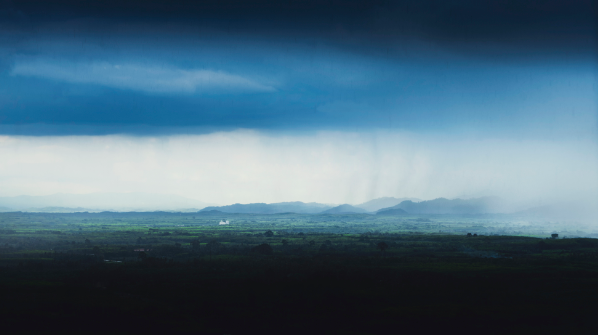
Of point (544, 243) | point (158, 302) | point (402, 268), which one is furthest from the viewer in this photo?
point (544, 243)

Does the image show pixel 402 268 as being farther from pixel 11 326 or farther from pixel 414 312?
pixel 11 326

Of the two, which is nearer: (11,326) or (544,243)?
(11,326)

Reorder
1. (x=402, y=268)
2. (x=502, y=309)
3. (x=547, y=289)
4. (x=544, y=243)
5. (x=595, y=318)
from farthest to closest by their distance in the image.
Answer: (x=544, y=243) → (x=402, y=268) → (x=547, y=289) → (x=502, y=309) → (x=595, y=318)

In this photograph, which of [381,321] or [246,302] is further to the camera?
[246,302]

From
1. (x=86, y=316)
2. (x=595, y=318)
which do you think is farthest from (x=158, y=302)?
(x=595, y=318)

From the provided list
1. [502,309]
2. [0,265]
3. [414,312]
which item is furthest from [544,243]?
[0,265]

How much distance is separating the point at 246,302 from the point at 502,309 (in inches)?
1128

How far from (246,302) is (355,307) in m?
12.7

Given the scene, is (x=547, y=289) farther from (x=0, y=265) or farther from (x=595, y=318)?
(x=0, y=265)

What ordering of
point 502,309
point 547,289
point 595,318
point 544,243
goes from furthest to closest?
1. point 544,243
2. point 547,289
3. point 502,309
4. point 595,318

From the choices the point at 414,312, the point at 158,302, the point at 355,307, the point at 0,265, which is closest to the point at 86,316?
the point at 158,302

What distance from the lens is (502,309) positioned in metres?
47.8

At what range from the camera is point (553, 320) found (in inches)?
1720

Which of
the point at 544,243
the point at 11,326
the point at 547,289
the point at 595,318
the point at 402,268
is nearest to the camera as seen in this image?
the point at 11,326
